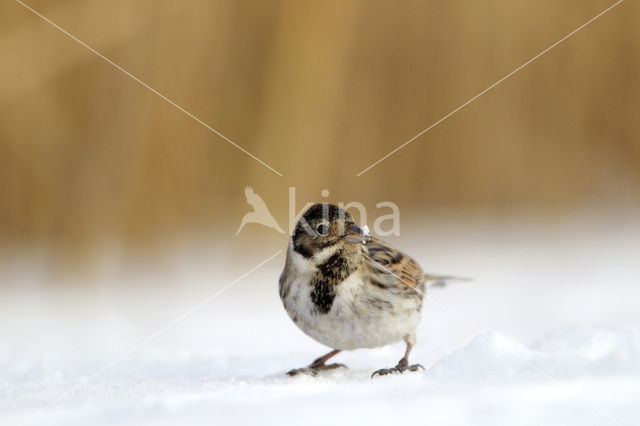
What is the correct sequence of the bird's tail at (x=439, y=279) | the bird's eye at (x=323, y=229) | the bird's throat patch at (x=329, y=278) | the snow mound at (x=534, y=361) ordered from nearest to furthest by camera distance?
the snow mound at (x=534, y=361)
the bird's throat patch at (x=329, y=278)
the bird's eye at (x=323, y=229)
the bird's tail at (x=439, y=279)

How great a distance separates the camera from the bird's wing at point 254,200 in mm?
5963

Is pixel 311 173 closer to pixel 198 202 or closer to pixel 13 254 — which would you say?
pixel 198 202

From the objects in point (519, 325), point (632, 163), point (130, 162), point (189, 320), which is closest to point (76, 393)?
point (519, 325)

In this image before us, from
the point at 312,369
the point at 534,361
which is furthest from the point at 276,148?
the point at 534,361

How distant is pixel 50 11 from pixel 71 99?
0.61 metres

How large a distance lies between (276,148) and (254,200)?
1.46 ft

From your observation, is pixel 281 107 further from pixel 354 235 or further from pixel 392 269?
pixel 354 235

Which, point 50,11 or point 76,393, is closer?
point 76,393

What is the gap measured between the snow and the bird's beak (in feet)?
1.81

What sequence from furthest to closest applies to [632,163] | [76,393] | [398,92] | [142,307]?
[632,163], [398,92], [142,307], [76,393]

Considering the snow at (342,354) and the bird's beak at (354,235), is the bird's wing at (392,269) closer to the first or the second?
the bird's beak at (354,235)

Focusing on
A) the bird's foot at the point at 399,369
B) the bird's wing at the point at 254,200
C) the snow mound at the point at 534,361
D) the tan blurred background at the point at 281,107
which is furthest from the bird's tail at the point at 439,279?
the snow mound at the point at 534,361

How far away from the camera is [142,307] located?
222 inches

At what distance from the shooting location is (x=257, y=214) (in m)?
6.48
